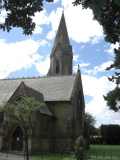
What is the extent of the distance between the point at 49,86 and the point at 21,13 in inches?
2136

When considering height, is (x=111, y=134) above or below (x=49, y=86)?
below

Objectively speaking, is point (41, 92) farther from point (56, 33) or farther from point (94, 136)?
point (94, 136)

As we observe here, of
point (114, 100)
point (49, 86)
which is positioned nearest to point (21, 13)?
point (114, 100)

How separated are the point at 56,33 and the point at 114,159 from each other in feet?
162

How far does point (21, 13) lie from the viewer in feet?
28.8

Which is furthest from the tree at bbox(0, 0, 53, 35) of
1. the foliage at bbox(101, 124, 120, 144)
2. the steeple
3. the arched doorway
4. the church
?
the foliage at bbox(101, 124, 120, 144)

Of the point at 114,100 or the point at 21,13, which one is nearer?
the point at 21,13

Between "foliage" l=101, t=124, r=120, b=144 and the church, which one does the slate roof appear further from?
"foliage" l=101, t=124, r=120, b=144

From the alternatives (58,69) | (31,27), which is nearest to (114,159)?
(31,27)

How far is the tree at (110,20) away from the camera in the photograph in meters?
7.30

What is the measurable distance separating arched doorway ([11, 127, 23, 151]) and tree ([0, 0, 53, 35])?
43083 mm

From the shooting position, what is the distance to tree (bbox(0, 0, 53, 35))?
8547 millimetres

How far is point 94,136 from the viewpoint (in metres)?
95.2

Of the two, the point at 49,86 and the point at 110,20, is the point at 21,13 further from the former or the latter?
the point at 49,86
